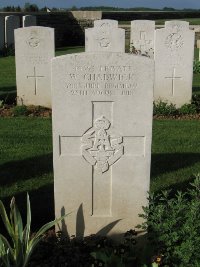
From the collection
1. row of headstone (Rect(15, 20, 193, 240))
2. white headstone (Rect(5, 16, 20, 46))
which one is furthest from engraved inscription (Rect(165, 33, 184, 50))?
white headstone (Rect(5, 16, 20, 46))

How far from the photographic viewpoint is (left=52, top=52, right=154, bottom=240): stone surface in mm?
3775

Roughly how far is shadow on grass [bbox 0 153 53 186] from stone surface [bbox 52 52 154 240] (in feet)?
5.67

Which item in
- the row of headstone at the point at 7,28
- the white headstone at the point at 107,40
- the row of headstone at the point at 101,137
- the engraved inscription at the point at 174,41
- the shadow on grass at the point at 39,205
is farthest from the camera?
the row of headstone at the point at 7,28

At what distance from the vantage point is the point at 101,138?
3920 mm

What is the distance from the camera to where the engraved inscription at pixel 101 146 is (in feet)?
12.8

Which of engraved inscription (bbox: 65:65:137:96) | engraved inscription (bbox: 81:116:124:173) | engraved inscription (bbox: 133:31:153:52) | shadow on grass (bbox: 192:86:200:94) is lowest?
shadow on grass (bbox: 192:86:200:94)

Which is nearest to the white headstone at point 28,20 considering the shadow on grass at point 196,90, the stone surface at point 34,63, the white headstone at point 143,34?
the white headstone at point 143,34

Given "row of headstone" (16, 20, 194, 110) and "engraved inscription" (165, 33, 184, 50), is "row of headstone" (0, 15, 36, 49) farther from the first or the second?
"engraved inscription" (165, 33, 184, 50)

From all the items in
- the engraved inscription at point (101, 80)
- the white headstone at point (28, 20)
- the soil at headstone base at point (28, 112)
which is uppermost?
the white headstone at point (28, 20)

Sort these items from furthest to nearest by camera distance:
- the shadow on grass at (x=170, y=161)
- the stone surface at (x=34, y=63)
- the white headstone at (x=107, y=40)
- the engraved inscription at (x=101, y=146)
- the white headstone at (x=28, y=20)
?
the white headstone at (x=28, y=20)
the white headstone at (x=107, y=40)
the stone surface at (x=34, y=63)
the shadow on grass at (x=170, y=161)
the engraved inscription at (x=101, y=146)

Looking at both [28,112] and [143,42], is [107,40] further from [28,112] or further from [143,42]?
[143,42]

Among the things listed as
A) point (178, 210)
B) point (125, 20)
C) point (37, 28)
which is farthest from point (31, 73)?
point (125, 20)

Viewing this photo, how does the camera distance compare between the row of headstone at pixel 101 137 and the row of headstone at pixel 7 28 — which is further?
the row of headstone at pixel 7 28

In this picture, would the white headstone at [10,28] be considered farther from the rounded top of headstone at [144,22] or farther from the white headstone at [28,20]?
the rounded top of headstone at [144,22]
